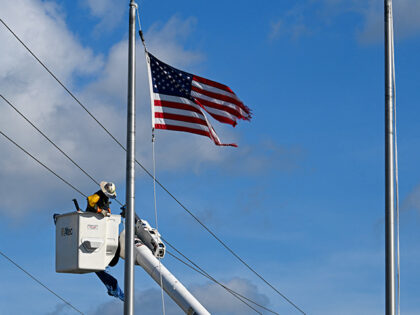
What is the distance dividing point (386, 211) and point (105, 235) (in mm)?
10588

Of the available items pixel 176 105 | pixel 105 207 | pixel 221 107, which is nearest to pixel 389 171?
pixel 221 107

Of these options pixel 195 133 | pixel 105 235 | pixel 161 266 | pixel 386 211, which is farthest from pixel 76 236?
pixel 386 211

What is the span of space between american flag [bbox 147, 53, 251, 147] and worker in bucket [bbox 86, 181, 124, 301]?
5.78m

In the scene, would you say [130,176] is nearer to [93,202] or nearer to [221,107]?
[221,107]

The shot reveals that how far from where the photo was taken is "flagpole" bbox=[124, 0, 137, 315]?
82.9ft

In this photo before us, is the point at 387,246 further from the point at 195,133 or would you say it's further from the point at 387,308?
the point at 195,133

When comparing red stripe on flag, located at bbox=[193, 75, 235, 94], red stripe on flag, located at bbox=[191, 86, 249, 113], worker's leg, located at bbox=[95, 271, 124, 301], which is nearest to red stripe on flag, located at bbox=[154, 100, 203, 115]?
red stripe on flag, located at bbox=[191, 86, 249, 113]

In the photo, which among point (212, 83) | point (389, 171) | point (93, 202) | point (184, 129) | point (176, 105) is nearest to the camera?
point (389, 171)

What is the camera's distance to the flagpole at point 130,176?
2527 cm

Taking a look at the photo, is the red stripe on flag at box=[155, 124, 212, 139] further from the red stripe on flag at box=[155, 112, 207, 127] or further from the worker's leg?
the worker's leg

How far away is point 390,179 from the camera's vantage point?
25250 millimetres

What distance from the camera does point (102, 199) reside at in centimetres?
3186

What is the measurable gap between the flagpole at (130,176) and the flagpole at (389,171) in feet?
22.8

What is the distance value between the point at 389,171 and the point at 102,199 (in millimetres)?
10904
